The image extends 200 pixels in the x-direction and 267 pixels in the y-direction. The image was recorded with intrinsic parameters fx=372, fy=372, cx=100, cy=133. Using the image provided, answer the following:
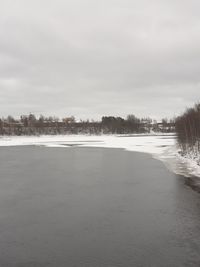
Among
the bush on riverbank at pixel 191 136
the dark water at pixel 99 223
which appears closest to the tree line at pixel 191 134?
the bush on riverbank at pixel 191 136

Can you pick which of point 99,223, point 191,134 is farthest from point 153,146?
point 99,223

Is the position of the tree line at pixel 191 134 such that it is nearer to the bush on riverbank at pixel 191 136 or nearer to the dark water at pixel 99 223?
the bush on riverbank at pixel 191 136

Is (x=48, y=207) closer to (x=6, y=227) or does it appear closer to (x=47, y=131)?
(x=6, y=227)

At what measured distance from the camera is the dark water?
745 centimetres

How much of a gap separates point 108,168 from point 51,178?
5.05 m

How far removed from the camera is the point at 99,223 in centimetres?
989

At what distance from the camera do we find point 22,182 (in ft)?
56.3

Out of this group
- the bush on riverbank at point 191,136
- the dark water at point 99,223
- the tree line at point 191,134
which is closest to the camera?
the dark water at point 99,223

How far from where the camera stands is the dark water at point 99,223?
24.5 ft

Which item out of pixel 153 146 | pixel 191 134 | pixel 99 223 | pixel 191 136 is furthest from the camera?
pixel 153 146

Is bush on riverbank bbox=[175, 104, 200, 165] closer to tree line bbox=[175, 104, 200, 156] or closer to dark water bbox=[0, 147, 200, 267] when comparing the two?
tree line bbox=[175, 104, 200, 156]

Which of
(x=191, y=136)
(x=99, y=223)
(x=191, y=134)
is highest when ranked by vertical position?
(x=191, y=134)

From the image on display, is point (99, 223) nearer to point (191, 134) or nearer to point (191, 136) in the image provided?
point (191, 134)

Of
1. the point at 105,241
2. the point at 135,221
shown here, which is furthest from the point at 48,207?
the point at 105,241
